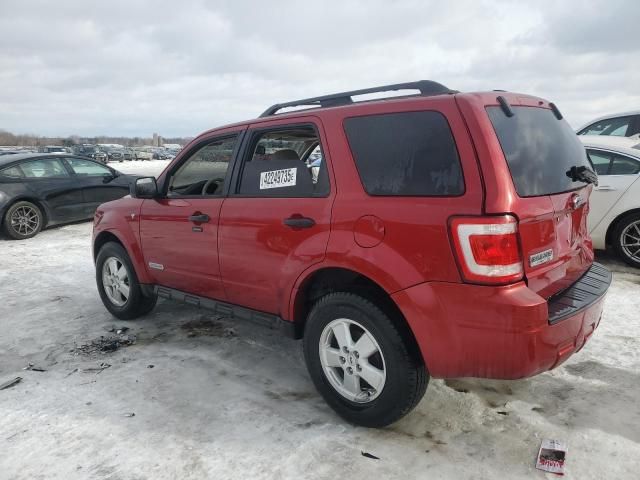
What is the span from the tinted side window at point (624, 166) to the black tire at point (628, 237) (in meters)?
0.54

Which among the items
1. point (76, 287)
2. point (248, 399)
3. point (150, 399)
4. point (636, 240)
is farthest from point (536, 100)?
point (76, 287)

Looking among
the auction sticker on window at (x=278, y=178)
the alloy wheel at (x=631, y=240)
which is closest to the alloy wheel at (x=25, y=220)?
the auction sticker on window at (x=278, y=178)

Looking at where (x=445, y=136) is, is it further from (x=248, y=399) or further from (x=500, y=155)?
(x=248, y=399)

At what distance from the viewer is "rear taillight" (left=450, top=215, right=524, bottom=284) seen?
90.9 inches

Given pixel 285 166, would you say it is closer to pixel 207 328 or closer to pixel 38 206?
pixel 207 328

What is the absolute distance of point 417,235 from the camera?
248cm

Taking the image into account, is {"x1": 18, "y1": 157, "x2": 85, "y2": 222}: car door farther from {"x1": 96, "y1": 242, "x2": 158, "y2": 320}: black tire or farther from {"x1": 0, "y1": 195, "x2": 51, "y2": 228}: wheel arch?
{"x1": 96, "y1": 242, "x2": 158, "y2": 320}: black tire

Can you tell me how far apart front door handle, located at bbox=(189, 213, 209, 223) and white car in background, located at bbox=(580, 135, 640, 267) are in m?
4.75

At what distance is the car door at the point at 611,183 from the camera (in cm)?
602

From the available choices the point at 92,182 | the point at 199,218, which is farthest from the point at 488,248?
the point at 92,182

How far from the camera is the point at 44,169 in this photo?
9.72m

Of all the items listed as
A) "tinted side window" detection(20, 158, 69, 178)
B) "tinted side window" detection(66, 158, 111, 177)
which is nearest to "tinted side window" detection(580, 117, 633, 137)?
"tinted side window" detection(66, 158, 111, 177)

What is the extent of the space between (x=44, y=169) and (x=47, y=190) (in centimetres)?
46

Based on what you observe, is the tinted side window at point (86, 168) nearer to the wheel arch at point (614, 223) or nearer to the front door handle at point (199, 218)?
the front door handle at point (199, 218)
